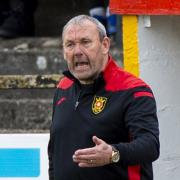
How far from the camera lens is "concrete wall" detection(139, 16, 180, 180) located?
4.81 m

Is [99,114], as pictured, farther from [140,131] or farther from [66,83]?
[66,83]

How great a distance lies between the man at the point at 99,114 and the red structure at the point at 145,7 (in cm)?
97

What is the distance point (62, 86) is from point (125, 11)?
3.07 feet

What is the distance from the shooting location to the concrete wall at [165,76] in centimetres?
481

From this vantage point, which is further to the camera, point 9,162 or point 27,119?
point 27,119

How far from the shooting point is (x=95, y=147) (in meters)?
3.24

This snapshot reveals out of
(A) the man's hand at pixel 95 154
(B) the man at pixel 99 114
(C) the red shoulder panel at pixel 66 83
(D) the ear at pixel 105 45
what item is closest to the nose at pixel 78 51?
(B) the man at pixel 99 114

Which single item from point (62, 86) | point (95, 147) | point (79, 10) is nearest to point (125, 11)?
point (62, 86)

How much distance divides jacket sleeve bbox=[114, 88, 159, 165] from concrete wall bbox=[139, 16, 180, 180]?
4.15 feet

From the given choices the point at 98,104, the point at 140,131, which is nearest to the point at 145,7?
the point at 98,104

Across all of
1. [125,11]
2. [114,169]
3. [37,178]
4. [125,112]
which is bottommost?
[37,178]

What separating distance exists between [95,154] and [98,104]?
41 cm

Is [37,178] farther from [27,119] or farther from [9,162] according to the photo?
[27,119]

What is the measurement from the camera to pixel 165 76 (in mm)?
4867
